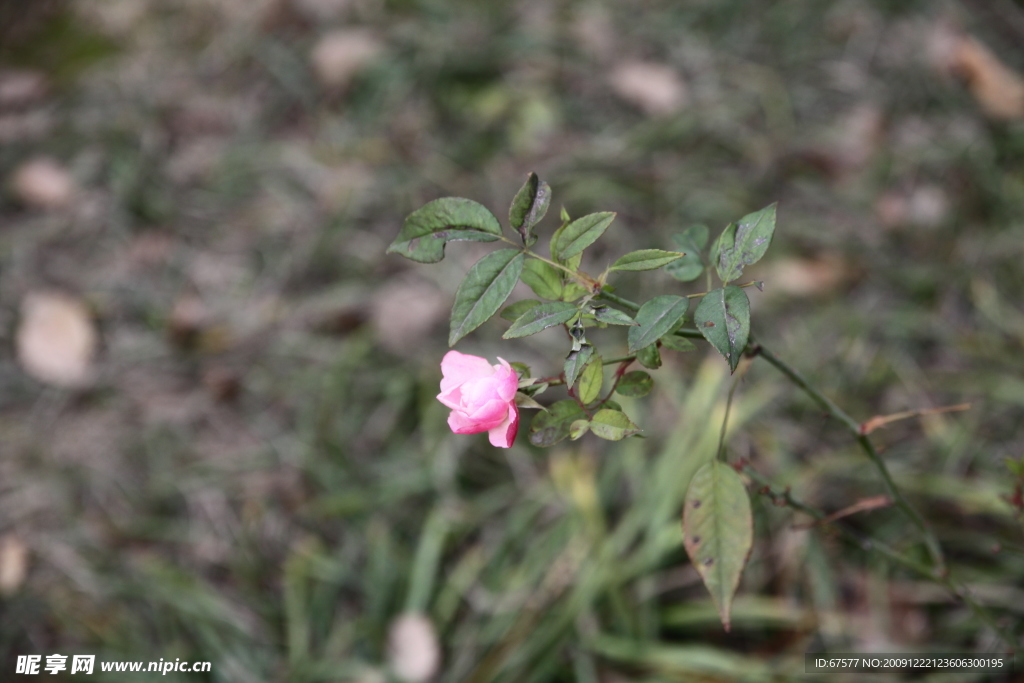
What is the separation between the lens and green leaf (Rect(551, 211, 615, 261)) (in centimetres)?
60

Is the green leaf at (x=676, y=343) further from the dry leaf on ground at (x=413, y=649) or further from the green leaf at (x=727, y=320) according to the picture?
the dry leaf on ground at (x=413, y=649)

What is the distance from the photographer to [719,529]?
0.64m

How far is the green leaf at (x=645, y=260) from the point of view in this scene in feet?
1.94

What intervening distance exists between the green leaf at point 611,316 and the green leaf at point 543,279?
0.24 ft

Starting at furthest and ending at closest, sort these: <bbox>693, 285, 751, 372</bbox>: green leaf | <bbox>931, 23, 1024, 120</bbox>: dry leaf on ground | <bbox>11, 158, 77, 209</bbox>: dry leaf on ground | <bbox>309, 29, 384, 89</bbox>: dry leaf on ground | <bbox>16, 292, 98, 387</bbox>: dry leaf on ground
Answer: <bbox>309, 29, 384, 89</bbox>: dry leaf on ground → <bbox>11, 158, 77, 209</bbox>: dry leaf on ground → <bbox>931, 23, 1024, 120</bbox>: dry leaf on ground → <bbox>16, 292, 98, 387</bbox>: dry leaf on ground → <bbox>693, 285, 751, 372</bbox>: green leaf

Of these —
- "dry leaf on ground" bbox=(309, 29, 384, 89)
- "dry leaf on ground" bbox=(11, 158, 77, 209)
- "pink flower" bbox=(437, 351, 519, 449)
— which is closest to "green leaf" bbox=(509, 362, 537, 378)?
"pink flower" bbox=(437, 351, 519, 449)

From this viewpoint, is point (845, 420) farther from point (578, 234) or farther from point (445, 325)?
point (445, 325)

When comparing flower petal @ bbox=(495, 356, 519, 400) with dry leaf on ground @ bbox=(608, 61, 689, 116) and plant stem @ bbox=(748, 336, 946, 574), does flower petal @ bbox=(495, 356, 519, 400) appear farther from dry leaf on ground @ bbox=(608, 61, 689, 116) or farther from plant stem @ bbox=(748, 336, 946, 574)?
dry leaf on ground @ bbox=(608, 61, 689, 116)

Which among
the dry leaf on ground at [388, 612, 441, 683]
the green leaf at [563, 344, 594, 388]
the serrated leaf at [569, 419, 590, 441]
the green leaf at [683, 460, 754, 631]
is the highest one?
the green leaf at [563, 344, 594, 388]

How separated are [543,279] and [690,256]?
0.47ft

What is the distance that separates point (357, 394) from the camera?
1.66 meters

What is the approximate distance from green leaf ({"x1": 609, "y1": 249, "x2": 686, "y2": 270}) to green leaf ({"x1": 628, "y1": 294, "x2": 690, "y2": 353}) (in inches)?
1.1

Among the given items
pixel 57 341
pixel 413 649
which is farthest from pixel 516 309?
pixel 57 341

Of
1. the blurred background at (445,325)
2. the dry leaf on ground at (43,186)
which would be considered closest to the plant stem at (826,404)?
the blurred background at (445,325)
